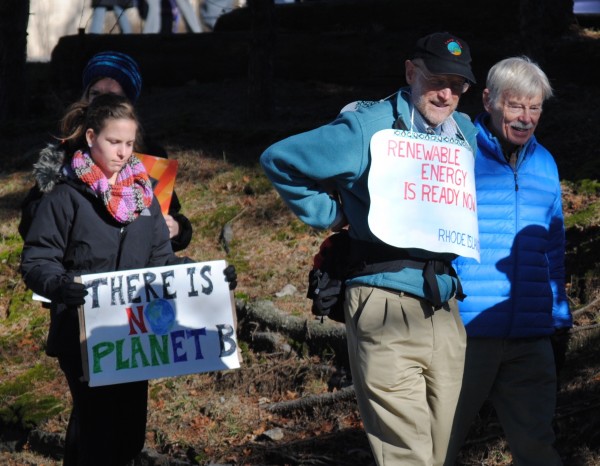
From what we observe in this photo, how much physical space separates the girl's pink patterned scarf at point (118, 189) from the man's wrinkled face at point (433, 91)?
1380 mm

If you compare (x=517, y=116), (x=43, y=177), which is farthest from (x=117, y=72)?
(x=517, y=116)

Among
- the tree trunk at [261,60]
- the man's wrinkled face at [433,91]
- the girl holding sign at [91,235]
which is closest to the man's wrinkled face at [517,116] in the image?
the man's wrinkled face at [433,91]

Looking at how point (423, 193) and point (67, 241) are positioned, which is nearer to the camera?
point (423, 193)

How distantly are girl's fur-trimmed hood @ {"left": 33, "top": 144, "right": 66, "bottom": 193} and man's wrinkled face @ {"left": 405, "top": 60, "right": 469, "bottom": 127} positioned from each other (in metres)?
1.65

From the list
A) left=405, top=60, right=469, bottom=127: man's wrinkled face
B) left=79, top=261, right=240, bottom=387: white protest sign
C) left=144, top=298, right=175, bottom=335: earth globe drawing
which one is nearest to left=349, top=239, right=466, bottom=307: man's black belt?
left=405, top=60, right=469, bottom=127: man's wrinkled face

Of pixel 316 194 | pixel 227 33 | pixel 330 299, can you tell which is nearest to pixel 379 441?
pixel 330 299

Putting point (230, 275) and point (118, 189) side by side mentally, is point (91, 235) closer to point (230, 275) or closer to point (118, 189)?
point (118, 189)

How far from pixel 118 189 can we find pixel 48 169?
331mm

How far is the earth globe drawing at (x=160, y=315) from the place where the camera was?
485cm

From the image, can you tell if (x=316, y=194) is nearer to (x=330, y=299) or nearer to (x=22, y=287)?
(x=330, y=299)

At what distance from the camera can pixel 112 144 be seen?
4.68 meters

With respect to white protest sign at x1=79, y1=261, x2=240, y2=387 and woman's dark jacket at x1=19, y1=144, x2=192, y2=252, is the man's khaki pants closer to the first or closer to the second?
white protest sign at x1=79, y1=261, x2=240, y2=387

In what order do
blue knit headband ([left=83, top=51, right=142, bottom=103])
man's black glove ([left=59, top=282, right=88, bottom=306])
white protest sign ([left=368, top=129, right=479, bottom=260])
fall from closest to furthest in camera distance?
white protest sign ([left=368, top=129, right=479, bottom=260]) < man's black glove ([left=59, top=282, right=88, bottom=306]) < blue knit headband ([left=83, top=51, right=142, bottom=103])

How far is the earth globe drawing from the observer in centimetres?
485
